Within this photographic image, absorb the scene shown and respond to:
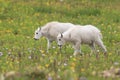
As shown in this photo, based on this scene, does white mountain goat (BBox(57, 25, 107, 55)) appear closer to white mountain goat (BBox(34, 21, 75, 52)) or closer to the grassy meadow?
the grassy meadow

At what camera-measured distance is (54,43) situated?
17078 mm

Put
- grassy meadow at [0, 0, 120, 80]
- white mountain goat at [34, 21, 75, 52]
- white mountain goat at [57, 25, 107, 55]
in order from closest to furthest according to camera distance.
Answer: grassy meadow at [0, 0, 120, 80] < white mountain goat at [57, 25, 107, 55] < white mountain goat at [34, 21, 75, 52]

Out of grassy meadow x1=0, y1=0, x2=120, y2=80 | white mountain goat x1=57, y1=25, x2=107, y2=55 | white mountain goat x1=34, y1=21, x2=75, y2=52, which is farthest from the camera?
white mountain goat x1=34, y1=21, x2=75, y2=52

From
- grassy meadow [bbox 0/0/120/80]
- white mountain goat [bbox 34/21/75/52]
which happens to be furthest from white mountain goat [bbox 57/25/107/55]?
white mountain goat [bbox 34/21/75/52]

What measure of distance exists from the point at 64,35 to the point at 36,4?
44.6 ft

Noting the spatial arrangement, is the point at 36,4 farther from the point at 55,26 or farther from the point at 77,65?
the point at 77,65

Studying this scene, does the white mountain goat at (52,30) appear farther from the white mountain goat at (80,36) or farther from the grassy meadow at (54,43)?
the white mountain goat at (80,36)

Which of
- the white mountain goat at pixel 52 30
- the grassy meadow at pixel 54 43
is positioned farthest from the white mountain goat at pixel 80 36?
the white mountain goat at pixel 52 30

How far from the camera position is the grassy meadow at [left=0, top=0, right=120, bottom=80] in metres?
8.51

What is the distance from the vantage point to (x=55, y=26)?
615 inches

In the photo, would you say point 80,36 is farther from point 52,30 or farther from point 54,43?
point 54,43

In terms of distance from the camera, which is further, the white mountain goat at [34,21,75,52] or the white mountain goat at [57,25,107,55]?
the white mountain goat at [34,21,75,52]

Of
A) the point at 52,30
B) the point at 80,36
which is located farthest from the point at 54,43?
the point at 80,36

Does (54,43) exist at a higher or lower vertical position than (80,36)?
lower
